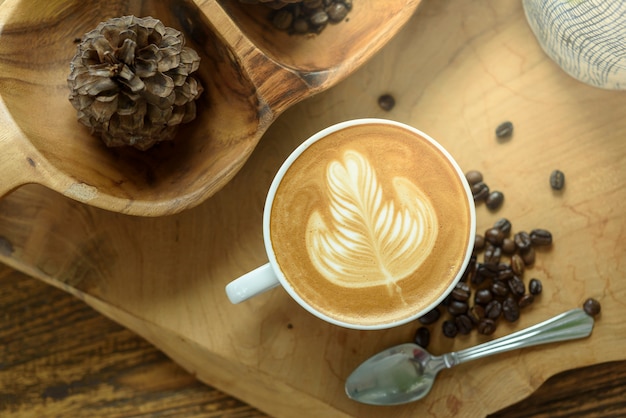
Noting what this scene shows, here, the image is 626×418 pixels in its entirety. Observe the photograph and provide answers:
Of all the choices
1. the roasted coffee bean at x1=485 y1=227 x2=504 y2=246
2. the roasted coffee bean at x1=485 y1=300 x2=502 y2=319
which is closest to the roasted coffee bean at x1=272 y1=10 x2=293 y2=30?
the roasted coffee bean at x1=485 y1=227 x2=504 y2=246

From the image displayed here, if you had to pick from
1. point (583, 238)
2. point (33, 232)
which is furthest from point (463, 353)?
point (33, 232)

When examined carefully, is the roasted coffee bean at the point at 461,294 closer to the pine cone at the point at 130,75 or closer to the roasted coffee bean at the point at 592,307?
the roasted coffee bean at the point at 592,307

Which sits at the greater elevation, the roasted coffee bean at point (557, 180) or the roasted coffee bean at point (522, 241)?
the roasted coffee bean at point (557, 180)

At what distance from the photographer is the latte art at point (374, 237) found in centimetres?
107

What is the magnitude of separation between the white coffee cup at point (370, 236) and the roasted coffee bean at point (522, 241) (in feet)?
0.61

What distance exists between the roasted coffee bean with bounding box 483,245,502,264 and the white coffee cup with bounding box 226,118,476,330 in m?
0.17

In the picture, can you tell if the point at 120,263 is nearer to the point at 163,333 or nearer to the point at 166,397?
the point at 163,333

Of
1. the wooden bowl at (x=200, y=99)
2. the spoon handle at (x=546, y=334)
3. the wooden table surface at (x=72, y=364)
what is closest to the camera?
the wooden bowl at (x=200, y=99)

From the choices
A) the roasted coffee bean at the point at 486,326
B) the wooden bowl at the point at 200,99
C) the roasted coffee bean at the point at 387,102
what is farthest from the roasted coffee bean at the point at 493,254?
the wooden bowl at the point at 200,99

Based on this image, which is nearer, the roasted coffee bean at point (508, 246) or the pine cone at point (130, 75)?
the pine cone at point (130, 75)

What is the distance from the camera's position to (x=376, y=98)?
4.10 ft

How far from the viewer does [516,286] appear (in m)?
1.22

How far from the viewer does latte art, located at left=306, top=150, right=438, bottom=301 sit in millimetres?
1074

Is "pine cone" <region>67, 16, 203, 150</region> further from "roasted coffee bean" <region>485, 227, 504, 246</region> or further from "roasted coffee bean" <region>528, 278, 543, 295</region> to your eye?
"roasted coffee bean" <region>528, 278, 543, 295</region>
